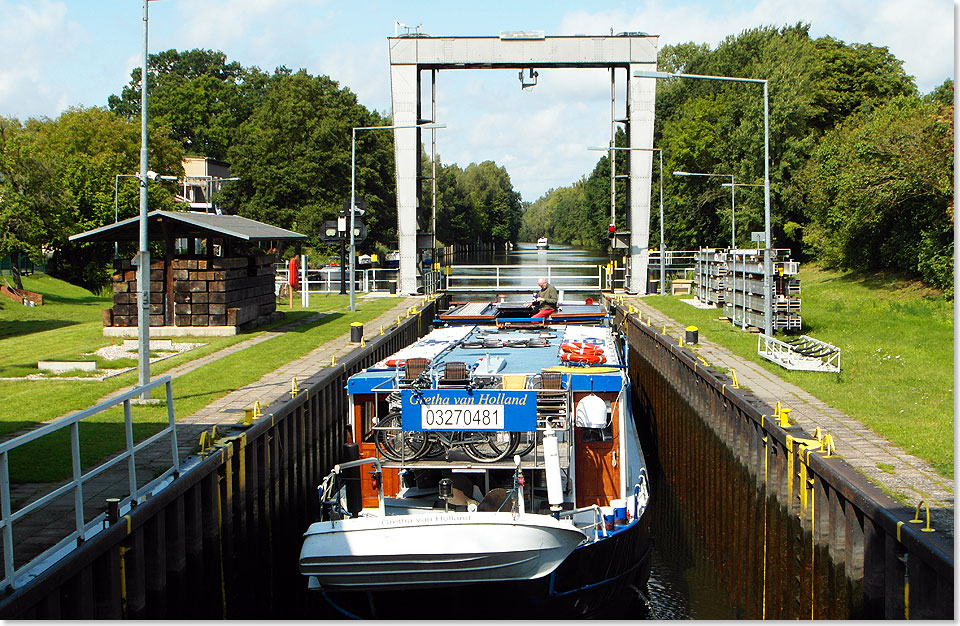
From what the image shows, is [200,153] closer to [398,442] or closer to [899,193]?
[899,193]

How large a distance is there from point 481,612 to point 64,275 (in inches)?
2160

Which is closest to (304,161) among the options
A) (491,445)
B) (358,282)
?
(358,282)

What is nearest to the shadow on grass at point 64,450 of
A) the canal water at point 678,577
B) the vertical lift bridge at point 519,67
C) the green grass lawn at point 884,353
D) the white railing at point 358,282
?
the canal water at point 678,577

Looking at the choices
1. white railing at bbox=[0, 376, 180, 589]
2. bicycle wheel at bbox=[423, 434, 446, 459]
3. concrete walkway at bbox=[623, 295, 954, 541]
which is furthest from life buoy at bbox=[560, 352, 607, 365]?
white railing at bbox=[0, 376, 180, 589]

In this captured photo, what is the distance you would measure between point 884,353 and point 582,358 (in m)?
12.3

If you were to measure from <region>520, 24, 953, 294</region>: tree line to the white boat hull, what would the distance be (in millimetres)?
30467

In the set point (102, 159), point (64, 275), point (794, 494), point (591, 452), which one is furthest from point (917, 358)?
point (64, 275)

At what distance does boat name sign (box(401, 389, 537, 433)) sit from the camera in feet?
37.8

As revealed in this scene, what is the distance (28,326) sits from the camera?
33.6m

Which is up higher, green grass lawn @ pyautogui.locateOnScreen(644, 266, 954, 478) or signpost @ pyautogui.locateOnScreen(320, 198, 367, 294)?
signpost @ pyautogui.locateOnScreen(320, 198, 367, 294)

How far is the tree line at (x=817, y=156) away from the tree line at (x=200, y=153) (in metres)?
20.2

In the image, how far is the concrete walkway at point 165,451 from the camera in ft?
32.6

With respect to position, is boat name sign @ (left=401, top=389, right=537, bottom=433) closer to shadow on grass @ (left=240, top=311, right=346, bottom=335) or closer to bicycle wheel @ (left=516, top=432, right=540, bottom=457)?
bicycle wheel @ (left=516, top=432, right=540, bottom=457)

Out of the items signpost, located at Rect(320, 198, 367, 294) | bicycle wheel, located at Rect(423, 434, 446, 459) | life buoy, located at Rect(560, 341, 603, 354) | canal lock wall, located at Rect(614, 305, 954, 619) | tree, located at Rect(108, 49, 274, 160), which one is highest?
tree, located at Rect(108, 49, 274, 160)
